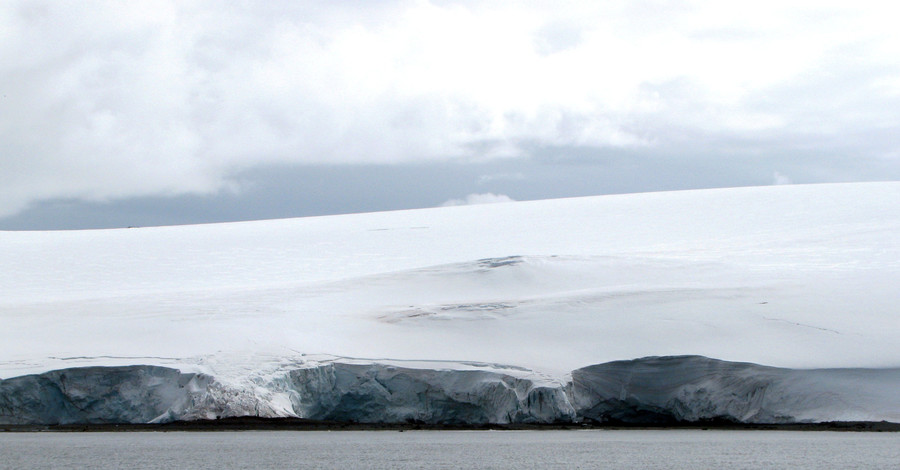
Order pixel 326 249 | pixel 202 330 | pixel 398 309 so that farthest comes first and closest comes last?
1. pixel 326 249
2. pixel 398 309
3. pixel 202 330

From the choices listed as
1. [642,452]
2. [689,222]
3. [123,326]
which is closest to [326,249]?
[689,222]

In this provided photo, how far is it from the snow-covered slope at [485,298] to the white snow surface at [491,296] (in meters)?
0.05

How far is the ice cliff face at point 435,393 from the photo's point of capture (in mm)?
12086

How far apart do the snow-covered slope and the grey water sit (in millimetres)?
1255

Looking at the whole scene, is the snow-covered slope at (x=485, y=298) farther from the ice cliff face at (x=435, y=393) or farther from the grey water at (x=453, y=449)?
the grey water at (x=453, y=449)

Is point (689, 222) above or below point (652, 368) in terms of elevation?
above

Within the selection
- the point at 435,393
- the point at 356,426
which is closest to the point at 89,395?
the point at 356,426

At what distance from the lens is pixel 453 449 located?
402 inches

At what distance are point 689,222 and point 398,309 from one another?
13118 millimetres

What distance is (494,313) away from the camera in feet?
49.1

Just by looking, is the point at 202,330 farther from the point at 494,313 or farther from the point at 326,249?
the point at 326,249

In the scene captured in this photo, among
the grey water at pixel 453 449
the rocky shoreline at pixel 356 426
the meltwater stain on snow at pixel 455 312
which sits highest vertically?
the meltwater stain on snow at pixel 455 312

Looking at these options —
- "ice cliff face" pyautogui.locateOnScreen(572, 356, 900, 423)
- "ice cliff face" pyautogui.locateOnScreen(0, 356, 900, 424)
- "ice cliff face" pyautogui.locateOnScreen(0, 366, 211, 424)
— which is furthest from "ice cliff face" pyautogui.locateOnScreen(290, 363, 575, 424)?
"ice cliff face" pyautogui.locateOnScreen(0, 366, 211, 424)

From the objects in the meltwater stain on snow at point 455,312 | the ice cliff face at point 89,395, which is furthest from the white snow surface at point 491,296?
the ice cliff face at point 89,395
